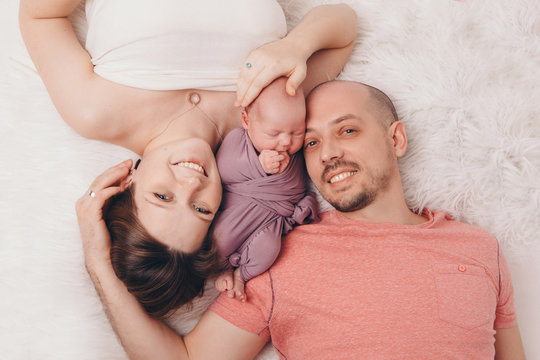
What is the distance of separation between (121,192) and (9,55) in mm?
900

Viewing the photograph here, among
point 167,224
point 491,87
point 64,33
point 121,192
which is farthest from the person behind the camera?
point 491,87

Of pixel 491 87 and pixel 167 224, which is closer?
pixel 167 224

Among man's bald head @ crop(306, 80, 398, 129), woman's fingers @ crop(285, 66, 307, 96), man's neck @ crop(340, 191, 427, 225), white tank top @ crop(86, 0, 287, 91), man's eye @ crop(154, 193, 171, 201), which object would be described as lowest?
man's neck @ crop(340, 191, 427, 225)

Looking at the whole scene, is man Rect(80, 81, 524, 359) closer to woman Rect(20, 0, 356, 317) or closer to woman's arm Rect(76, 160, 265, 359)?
Answer: woman's arm Rect(76, 160, 265, 359)

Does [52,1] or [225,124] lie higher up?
[52,1]

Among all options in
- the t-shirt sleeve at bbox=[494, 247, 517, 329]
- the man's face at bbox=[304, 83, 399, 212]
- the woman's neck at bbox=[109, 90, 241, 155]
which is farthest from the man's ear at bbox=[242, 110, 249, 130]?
the t-shirt sleeve at bbox=[494, 247, 517, 329]

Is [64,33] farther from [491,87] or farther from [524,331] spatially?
[524,331]

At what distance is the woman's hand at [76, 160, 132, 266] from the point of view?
1651mm

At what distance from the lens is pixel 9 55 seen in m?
1.94

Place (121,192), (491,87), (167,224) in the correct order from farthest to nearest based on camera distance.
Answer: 1. (491,87)
2. (121,192)
3. (167,224)

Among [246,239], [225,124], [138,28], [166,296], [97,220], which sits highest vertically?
[138,28]

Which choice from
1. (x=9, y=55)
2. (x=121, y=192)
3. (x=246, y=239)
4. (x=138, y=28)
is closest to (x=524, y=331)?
(x=246, y=239)

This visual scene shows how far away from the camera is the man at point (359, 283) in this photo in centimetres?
158

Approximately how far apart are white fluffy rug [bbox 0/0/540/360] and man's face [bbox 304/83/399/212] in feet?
0.82
